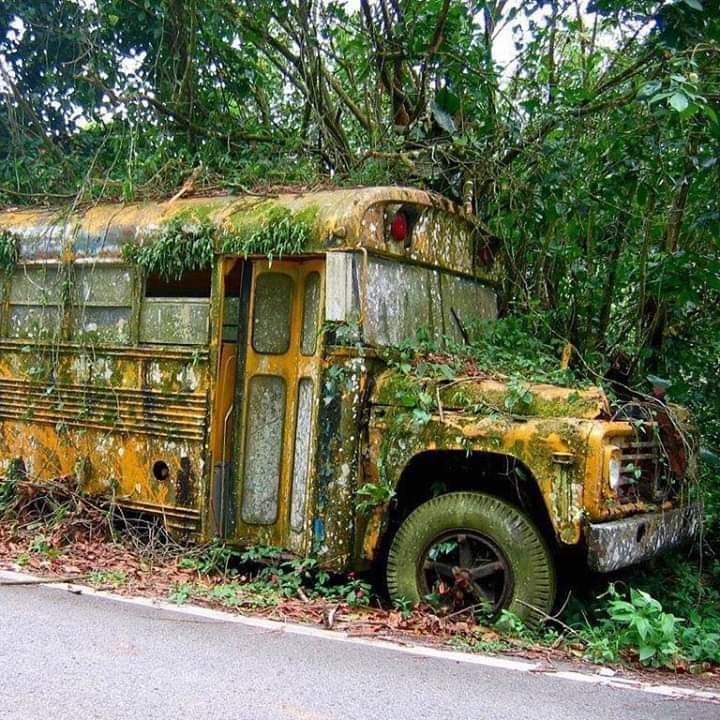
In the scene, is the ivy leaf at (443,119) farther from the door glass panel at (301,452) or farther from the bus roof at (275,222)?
the door glass panel at (301,452)

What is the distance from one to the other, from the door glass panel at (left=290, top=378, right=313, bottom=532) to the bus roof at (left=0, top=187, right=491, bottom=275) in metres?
0.91

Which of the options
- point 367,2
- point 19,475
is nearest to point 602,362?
point 367,2

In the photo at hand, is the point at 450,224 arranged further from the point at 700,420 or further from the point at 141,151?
the point at 141,151

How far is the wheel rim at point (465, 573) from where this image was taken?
5.29 metres

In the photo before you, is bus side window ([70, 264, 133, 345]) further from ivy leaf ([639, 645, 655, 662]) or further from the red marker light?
ivy leaf ([639, 645, 655, 662])


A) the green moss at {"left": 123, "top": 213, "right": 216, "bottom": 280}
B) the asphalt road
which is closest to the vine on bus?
the green moss at {"left": 123, "top": 213, "right": 216, "bottom": 280}

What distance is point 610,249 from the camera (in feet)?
27.5

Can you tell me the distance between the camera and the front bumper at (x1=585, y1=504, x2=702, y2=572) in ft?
16.1

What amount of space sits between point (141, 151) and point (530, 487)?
20.9ft

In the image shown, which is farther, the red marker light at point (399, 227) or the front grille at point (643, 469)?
the red marker light at point (399, 227)

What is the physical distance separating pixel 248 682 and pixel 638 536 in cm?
242

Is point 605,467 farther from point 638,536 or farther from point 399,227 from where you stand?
point 399,227

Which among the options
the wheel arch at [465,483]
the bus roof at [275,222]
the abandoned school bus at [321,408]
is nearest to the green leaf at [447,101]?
the bus roof at [275,222]

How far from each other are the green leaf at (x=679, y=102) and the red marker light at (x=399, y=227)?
71.6 inches
